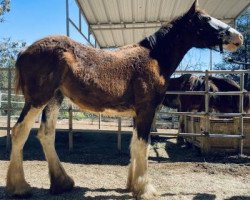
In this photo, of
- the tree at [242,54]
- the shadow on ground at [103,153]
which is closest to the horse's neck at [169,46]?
the shadow on ground at [103,153]

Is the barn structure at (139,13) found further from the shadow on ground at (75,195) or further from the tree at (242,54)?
the tree at (242,54)

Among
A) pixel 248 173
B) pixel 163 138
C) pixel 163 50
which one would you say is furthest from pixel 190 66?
pixel 163 50

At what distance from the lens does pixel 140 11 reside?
29.6 ft

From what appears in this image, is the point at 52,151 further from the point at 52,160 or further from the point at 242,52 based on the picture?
the point at 242,52

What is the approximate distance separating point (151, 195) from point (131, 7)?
5866mm

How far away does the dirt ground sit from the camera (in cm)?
428

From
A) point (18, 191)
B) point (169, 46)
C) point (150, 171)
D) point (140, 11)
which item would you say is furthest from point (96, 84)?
point (140, 11)

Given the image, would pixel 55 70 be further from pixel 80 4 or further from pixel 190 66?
pixel 190 66

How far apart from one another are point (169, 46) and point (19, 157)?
231cm

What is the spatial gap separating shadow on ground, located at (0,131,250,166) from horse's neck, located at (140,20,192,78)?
102 inches

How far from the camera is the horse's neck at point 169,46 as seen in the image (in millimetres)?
4254

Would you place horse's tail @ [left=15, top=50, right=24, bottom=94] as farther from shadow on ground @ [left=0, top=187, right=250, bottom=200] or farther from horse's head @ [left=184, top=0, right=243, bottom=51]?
horse's head @ [left=184, top=0, right=243, bottom=51]

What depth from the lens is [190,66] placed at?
61.2 feet

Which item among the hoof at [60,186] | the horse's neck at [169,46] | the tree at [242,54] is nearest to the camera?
the hoof at [60,186]
